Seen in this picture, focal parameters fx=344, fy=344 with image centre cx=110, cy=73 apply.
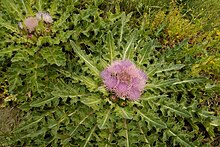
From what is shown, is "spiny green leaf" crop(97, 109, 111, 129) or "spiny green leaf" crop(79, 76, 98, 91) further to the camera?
"spiny green leaf" crop(79, 76, 98, 91)

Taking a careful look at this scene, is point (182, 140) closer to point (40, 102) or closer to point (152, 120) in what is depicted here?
point (152, 120)

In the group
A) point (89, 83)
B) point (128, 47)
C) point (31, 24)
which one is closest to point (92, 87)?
point (89, 83)

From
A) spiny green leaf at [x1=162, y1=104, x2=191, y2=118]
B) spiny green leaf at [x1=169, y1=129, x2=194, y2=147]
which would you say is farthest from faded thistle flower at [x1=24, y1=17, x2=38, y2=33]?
spiny green leaf at [x1=169, y1=129, x2=194, y2=147]

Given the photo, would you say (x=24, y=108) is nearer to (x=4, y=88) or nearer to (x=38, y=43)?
(x=4, y=88)

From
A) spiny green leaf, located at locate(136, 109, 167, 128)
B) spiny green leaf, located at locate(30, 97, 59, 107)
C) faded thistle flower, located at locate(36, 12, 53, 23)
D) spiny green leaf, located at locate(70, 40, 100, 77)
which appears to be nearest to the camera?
spiny green leaf, located at locate(136, 109, 167, 128)

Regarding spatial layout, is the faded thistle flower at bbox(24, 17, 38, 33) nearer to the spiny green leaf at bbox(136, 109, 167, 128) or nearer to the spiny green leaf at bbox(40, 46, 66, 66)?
the spiny green leaf at bbox(40, 46, 66, 66)

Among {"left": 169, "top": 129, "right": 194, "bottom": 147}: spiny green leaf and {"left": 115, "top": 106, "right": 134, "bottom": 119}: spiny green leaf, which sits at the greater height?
{"left": 115, "top": 106, "right": 134, "bottom": 119}: spiny green leaf

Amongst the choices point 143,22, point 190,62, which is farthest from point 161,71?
point 143,22
